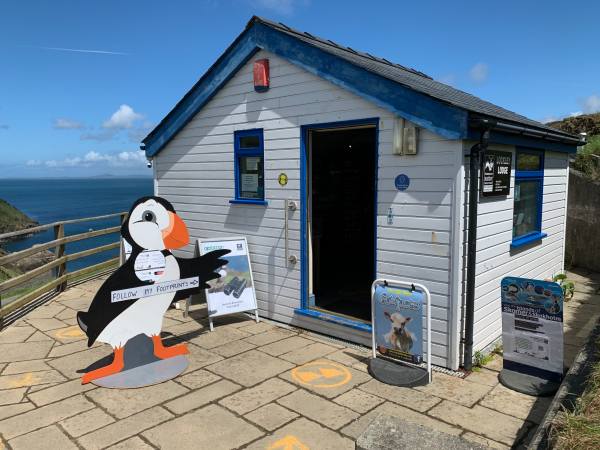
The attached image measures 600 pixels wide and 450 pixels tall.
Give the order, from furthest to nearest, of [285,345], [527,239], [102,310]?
[527,239] < [285,345] < [102,310]

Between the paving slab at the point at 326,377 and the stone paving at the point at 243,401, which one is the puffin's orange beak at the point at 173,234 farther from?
the paving slab at the point at 326,377

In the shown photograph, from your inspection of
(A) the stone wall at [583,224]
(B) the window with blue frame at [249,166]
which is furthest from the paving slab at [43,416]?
(A) the stone wall at [583,224]

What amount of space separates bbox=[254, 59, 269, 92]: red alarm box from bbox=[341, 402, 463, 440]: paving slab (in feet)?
13.9

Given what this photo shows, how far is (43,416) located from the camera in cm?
387

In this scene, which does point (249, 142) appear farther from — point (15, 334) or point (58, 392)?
point (15, 334)

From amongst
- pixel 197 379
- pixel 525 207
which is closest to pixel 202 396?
pixel 197 379

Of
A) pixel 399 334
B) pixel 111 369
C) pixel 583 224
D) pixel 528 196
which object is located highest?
pixel 528 196

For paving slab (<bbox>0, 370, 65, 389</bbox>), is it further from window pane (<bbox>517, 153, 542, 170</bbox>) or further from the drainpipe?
window pane (<bbox>517, 153, 542, 170</bbox>)

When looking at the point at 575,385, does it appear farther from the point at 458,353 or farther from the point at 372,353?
the point at 372,353

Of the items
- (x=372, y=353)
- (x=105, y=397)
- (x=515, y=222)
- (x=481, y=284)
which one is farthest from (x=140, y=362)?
(x=515, y=222)

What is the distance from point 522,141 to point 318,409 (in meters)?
4.09

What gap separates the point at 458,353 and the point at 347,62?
135 inches

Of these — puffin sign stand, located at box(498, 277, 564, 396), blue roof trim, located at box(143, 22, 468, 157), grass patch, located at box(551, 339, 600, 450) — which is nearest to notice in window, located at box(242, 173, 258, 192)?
blue roof trim, located at box(143, 22, 468, 157)

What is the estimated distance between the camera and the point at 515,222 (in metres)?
5.87
